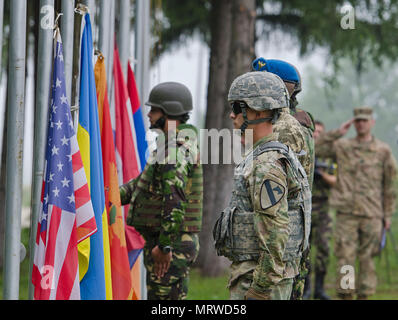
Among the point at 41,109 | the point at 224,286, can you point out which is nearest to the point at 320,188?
the point at 224,286

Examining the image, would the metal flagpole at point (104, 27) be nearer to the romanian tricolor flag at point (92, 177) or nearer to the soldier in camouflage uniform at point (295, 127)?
the romanian tricolor flag at point (92, 177)

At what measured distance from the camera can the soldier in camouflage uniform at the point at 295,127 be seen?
14.8ft

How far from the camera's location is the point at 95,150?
4789 millimetres

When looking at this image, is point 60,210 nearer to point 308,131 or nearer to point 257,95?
point 257,95

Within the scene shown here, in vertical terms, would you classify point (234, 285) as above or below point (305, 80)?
below

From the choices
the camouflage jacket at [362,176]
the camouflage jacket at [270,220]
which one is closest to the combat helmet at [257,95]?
the camouflage jacket at [270,220]

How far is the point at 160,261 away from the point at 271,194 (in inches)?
69.0

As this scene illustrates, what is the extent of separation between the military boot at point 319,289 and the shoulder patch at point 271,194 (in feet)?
17.5

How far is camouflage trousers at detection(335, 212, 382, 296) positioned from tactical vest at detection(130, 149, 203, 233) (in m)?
3.94

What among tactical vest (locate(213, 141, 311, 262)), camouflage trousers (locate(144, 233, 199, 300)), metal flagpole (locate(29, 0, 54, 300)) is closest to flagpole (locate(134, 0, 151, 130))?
camouflage trousers (locate(144, 233, 199, 300))
